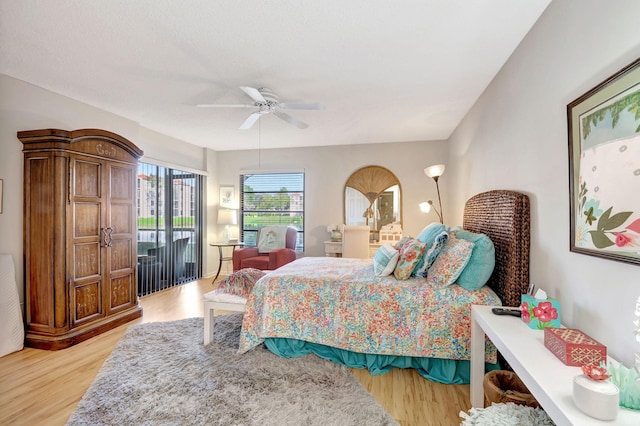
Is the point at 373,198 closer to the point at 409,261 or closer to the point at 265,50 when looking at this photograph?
the point at 409,261

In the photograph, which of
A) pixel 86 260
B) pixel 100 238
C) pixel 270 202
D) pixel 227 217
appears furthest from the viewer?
pixel 270 202

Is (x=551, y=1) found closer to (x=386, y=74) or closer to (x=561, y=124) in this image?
(x=561, y=124)

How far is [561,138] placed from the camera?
166cm

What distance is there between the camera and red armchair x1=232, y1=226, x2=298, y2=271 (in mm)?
4586

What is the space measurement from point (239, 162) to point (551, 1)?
524 centimetres

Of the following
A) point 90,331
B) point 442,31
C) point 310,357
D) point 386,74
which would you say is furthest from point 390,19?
point 90,331

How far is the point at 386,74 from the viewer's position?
8.85 ft

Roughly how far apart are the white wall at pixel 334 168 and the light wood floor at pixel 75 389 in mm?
3382

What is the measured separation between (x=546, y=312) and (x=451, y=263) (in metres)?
0.75

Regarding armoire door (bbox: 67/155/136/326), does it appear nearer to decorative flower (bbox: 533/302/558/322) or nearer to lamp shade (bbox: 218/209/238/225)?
lamp shade (bbox: 218/209/238/225)

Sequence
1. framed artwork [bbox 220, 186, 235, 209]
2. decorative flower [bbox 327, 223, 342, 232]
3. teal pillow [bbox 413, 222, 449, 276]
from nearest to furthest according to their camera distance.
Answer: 1. teal pillow [bbox 413, 222, 449, 276]
2. decorative flower [bbox 327, 223, 342, 232]
3. framed artwork [bbox 220, 186, 235, 209]

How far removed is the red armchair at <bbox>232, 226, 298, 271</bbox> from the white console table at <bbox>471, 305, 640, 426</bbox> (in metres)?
3.13

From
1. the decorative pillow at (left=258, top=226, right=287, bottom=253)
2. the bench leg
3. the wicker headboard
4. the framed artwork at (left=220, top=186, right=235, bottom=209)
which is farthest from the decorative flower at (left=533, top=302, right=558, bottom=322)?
→ the framed artwork at (left=220, top=186, right=235, bottom=209)

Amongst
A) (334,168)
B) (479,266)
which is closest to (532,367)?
(479,266)
